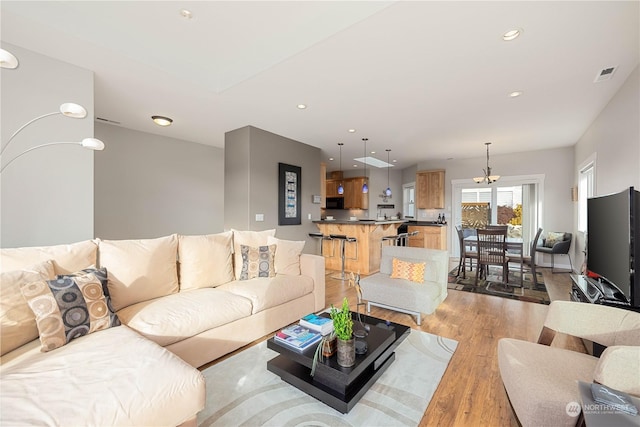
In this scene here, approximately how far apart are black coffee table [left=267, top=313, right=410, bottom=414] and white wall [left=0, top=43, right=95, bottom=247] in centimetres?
241

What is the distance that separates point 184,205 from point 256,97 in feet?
10.7

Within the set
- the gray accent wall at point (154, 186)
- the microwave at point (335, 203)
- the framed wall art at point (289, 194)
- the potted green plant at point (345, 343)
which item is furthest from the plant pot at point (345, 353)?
the microwave at point (335, 203)

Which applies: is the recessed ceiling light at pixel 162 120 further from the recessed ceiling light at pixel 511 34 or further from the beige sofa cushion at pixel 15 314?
the recessed ceiling light at pixel 511 34

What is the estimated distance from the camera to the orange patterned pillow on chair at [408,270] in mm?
3170

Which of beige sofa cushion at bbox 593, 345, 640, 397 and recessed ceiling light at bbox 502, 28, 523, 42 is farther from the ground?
recessed ceiling light at bbox 502, 28, 523, 42

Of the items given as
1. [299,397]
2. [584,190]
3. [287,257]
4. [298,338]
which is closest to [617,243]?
[298,338]

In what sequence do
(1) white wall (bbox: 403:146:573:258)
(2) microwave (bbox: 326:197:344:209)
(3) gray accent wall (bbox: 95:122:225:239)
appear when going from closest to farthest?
1. (3) gray accent wall (bbox: 95:122:225:239)
2. (1) white wall (bbox: 403:146:573:258)
3. (2) microwave (bbox: 326:197:344:209)

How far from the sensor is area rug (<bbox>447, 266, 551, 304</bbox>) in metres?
3.89

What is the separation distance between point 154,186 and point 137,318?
12.7ft

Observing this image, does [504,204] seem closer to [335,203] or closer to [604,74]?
[604,74]

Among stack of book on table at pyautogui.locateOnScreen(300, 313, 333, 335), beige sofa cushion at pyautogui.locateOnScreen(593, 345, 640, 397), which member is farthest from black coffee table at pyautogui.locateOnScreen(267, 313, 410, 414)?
beige sofa cushion at pyautogui.locateOnScreen(593, 345, 640, 397)

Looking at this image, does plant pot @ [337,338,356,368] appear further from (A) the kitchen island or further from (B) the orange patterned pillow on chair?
(A) the kitchen island

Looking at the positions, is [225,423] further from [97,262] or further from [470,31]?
[470,31]

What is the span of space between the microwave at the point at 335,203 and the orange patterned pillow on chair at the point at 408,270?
606cm
